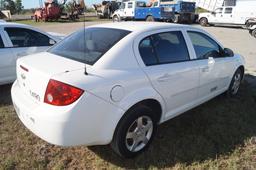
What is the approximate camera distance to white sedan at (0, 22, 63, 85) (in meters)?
5.27

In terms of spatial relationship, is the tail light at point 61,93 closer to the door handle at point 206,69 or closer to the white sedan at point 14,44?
the door handle at point 206,69

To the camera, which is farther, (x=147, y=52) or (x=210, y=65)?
(x=210, y=65)

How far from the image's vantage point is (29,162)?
10.4 ft

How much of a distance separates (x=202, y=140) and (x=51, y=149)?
2.05m

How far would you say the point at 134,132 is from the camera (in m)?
3.19

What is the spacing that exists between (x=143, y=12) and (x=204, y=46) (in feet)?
70.2

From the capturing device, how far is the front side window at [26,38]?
549 cm

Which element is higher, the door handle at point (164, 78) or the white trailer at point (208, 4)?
the white trailer at point (208, 4)

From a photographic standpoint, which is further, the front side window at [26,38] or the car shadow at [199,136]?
the front side window at [26,38]

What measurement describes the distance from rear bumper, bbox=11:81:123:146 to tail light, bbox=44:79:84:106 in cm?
5

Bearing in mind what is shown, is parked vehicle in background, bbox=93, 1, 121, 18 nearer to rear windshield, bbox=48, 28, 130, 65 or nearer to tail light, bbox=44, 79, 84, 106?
rear windshield, bbox=48, 28, 130, 65

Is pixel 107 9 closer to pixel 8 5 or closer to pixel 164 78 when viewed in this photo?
pixel 164 78

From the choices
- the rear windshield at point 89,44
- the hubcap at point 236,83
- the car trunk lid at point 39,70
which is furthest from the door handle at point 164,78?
the hubcap at point 236,83

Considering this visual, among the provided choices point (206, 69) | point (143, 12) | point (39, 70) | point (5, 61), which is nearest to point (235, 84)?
point (206, 69)
